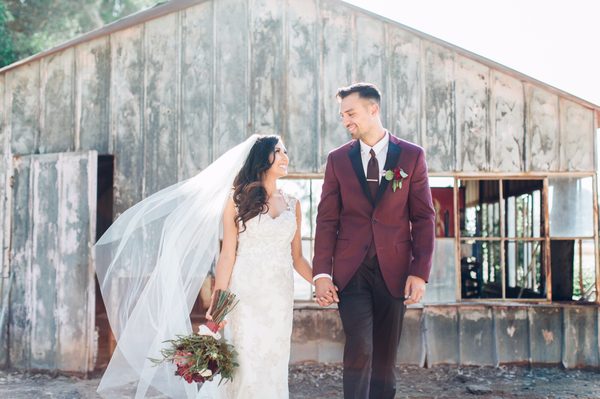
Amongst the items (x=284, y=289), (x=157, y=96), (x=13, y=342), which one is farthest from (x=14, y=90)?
(x=284, y=289)

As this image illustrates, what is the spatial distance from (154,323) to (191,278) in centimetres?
41

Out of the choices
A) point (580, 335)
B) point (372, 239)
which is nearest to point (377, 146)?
point (372, 239)

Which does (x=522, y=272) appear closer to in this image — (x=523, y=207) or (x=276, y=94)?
Answer: (x=523, y=207)

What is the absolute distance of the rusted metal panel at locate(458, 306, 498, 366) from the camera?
23.1 feet

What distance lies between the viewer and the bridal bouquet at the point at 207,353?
12.9ft

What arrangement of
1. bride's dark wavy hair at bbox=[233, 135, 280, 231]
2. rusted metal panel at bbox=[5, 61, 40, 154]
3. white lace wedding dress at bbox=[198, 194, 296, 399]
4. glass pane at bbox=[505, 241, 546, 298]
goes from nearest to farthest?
1. white lace wedding dress at bbox=[198, 194, 296, 399]
2. bride's dark wavy hair at bbox=[233, 135, 280, 231]
3. rusted metal panel at bbox=[5, 61, 40, 154]
4. glass pane at bbox=[505, 241, 546, 298]

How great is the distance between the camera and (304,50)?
7094 mm

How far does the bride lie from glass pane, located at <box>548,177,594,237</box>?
11.7ft

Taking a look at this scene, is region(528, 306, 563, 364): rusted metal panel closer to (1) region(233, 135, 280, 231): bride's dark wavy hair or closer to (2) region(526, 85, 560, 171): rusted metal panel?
(2) region(526, 85, 560, 171): rusted metal panel

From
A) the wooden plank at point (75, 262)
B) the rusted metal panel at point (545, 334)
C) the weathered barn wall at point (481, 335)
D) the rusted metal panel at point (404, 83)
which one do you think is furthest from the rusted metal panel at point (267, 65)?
the rusted metal panel at point (545, 334)

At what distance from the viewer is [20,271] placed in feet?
23.0

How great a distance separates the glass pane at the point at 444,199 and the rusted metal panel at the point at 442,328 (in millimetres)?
919

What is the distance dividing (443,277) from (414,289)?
3.39m

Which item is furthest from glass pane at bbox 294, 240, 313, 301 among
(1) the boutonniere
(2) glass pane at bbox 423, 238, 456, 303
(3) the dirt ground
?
(1) the boutonniere
